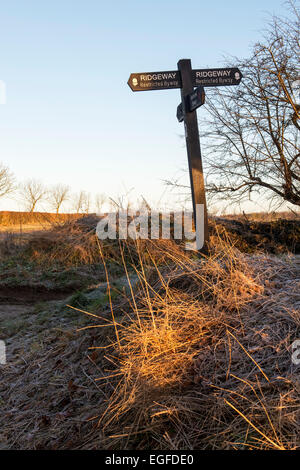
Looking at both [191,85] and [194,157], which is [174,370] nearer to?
[194,157]

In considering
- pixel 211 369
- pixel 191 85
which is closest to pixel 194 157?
pixel 191 85

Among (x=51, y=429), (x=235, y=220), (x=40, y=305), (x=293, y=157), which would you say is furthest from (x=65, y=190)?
(x=51, y=429)

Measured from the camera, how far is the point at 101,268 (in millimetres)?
8859

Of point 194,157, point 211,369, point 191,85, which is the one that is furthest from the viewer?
point 194,157

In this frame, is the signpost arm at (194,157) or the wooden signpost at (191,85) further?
the signpost arm at (194,157)

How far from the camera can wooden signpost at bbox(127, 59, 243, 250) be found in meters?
5.86

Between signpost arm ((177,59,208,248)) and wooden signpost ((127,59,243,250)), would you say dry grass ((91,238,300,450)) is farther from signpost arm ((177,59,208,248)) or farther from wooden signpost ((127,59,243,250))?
wooden signpost ((127,59,243,250))

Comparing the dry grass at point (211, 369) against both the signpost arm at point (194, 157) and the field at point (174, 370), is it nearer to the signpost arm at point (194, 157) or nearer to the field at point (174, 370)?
the field at point (174, 370)

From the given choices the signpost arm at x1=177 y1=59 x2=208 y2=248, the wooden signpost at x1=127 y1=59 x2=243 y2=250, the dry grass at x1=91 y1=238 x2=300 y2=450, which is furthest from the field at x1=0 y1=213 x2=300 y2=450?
the wooden signpost at x1=127 y1=59 x2=243 y2=250

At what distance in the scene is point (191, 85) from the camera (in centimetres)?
611

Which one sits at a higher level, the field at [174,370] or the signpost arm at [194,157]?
the signpost arm at [194,157]

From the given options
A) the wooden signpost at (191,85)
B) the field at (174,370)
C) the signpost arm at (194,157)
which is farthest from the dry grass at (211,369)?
the wooden signpost at (191,85)

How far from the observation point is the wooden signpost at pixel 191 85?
5.86 metres
